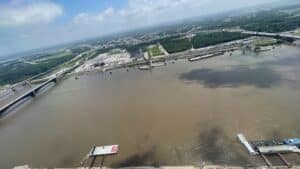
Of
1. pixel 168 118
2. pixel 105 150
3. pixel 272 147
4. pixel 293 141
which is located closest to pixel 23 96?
pixel 105 150

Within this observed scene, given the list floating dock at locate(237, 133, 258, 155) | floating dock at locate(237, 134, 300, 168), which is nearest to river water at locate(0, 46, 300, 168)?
floating dock at locate(237, 133, 258, 155)

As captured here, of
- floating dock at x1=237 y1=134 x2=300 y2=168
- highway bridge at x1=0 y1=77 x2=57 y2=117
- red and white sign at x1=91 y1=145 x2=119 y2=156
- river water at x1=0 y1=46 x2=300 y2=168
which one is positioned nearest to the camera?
floating dock at x1=237 y1=134 x2=300 y2=168

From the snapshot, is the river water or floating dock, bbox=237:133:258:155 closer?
floating dock, bbox=237:133:258:155

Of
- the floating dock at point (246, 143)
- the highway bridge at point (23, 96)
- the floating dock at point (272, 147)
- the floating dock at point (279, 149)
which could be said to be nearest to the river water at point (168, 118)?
the floating dock at point (246, 143)

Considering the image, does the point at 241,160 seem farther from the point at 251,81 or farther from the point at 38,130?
the point at 38,130

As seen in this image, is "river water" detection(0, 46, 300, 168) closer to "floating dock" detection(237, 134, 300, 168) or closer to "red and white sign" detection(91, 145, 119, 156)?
"red and white sign" detection(91, 145, 119, 156)
